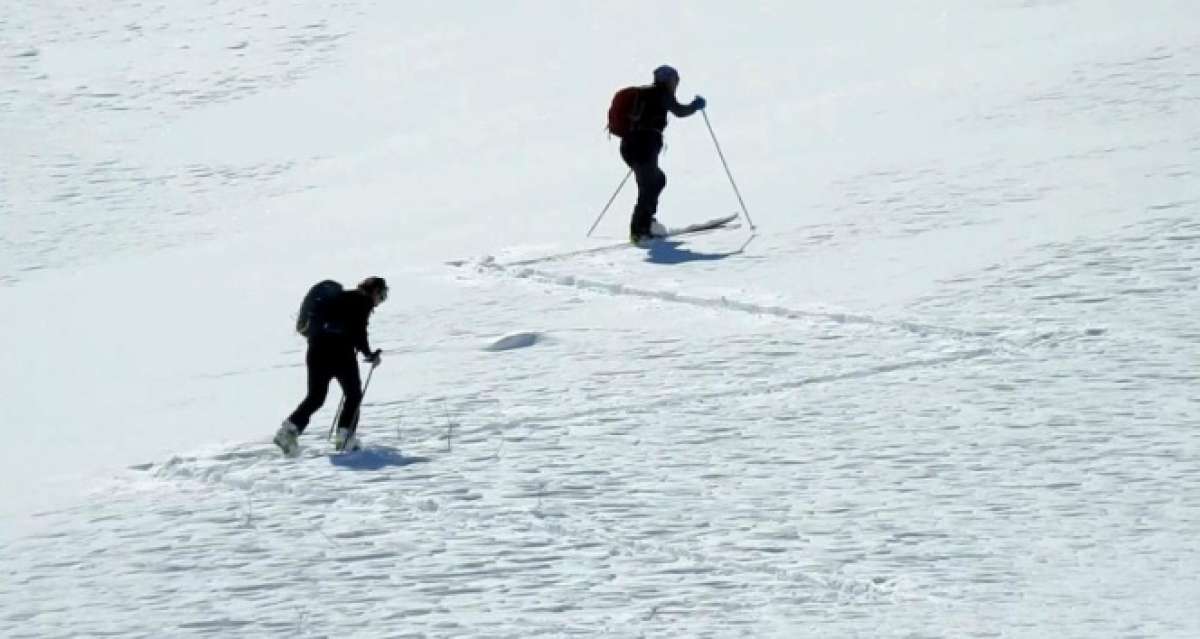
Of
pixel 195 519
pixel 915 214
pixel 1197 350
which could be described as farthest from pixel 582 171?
pixel 195 519

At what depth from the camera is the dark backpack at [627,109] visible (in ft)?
58.2


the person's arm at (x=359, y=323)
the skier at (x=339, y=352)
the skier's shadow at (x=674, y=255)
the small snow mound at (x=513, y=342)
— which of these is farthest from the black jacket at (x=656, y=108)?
the person's arm at (x=359, y=323)

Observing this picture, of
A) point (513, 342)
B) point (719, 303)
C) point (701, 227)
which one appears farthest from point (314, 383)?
point (701, 227)

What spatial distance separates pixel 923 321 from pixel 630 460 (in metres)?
3.65

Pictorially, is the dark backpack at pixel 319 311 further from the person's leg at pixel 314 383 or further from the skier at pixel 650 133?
the skier at pixel 650 133

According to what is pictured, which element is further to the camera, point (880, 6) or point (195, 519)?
point (880, 6)

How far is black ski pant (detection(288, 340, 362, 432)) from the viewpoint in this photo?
11992 millimetres

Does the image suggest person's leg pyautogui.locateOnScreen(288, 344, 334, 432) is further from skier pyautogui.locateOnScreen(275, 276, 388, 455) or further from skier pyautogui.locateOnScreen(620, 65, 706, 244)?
skier pyautogui.locateOnScreen(620, 65, 706, 244)

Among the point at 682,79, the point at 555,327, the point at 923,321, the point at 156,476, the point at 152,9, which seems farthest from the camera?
the point at 152,9

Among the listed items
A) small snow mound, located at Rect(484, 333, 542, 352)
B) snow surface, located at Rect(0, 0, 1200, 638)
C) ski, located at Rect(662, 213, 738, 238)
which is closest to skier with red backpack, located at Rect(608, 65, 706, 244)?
ski, located at Rect(662, 213, 738, 238)

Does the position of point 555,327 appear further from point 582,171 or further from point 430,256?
point 582,171

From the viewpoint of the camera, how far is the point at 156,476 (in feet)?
39.9

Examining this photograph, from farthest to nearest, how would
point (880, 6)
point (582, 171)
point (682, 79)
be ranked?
point (880, 6), point (682, 79), point (582, 171)

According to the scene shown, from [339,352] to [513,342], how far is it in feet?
11.0
